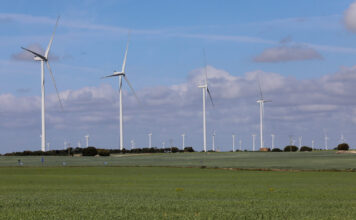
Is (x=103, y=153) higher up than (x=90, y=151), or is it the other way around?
(x=90, y=151)

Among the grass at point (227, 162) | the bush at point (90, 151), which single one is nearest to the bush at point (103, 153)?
the bush at point (90, 151)

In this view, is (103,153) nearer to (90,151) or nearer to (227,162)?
(90,151)

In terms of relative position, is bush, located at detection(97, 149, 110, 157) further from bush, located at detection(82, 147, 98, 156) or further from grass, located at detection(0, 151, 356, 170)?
grass, located at detection(0, 151, 356, 170)

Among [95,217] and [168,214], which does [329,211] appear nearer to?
[168,214]

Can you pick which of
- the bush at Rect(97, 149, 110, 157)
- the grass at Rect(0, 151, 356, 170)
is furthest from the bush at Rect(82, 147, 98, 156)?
the grass at Rect(0, 151, 356, 170)

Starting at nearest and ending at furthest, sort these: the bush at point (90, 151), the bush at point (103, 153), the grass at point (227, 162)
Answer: the grass at point (227, 162) → the bush at point (103, 153) → the bush at point (90, 151)

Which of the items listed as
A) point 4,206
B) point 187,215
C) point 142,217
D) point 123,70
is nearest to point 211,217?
point 187,215

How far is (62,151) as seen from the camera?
18575 centimetres

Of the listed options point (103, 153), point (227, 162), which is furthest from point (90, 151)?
point (227, 162)

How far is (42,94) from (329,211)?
5654 inches

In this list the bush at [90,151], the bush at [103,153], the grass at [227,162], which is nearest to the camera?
the grass at [227,162]

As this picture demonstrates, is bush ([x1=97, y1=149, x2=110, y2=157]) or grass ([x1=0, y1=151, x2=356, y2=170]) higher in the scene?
bush ([x1=97, y1=149, x2=110, y2=157])

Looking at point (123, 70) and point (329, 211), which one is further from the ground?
point (123, 70)

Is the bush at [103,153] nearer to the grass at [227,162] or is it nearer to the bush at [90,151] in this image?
the bush at [90,151]
